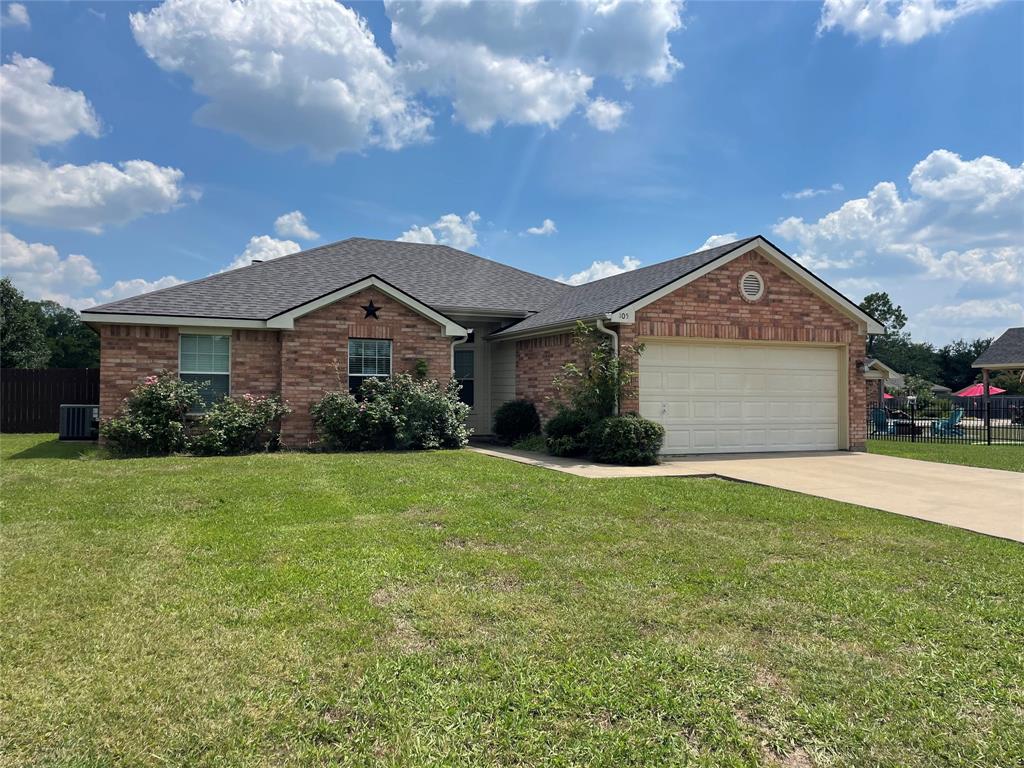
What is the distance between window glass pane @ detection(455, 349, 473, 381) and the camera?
1806 centimetres

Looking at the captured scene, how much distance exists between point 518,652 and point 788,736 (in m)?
1.46

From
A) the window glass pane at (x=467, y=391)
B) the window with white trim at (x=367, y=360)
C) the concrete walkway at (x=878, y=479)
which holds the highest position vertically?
the window with white trim at (x=367, y=360)

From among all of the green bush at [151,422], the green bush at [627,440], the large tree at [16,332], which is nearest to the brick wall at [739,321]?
the green bush at [627,440]

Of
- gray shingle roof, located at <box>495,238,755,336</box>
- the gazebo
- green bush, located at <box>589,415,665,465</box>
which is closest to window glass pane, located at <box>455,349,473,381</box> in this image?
gray shingle roof, located at <box>495,238,755,336</box>

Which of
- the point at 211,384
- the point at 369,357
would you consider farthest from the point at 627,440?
the point at 211,384

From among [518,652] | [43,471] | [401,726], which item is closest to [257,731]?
[401,726]

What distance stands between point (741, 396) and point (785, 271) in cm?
310

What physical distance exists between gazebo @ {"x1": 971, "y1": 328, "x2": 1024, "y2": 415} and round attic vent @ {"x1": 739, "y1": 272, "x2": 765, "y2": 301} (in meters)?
29.6

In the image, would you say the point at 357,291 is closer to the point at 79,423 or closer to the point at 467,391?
the point at 467,391

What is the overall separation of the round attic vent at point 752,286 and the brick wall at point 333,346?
23.9 feet

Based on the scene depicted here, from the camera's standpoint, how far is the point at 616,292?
51.0 feet

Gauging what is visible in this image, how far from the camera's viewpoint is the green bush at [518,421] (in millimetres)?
16188

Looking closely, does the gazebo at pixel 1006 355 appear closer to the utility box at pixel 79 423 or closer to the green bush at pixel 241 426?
the green bush at pixel 241 426

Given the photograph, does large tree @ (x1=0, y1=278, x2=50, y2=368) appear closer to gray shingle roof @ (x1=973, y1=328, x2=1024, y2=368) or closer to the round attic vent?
the round attic vent
